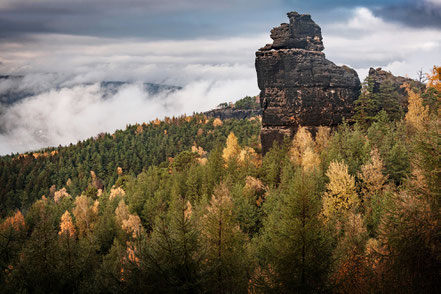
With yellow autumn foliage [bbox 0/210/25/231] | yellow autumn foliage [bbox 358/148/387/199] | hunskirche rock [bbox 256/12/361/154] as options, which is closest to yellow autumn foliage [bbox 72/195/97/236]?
yellow autumn foliage [bbox 0/210/25/231]

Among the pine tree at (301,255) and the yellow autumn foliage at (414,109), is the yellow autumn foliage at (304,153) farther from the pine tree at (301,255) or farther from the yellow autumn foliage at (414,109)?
the pine tree at (301,255)

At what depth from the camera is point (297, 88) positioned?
272 ft

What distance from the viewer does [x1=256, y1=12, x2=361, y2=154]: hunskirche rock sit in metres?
81.8

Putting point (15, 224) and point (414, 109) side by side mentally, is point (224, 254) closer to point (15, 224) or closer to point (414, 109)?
point (414, 109)

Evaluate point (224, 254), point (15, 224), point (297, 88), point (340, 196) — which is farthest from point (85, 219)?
point (224, 254)

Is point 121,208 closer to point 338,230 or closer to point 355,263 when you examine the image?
point 338,230

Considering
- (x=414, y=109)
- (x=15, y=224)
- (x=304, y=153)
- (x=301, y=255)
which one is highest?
(x=414, y=109)

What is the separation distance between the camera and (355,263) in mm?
22562

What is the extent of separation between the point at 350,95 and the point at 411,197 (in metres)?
71.4

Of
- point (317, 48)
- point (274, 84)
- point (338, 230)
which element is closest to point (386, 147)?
point (338, 230)

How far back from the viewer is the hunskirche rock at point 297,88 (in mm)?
81750

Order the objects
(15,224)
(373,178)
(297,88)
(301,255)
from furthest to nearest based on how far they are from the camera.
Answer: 1. (297,88)
2. (15,224)
3. (373,178)
4. (301,255)

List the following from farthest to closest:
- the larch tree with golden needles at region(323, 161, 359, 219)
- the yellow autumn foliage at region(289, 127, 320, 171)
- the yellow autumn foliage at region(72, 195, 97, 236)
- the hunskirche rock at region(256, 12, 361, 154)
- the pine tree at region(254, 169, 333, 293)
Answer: the hunskirche rock at region(256, 12, 361, 154) → the yellow autumn foliage at region(72, 195, 97, 236) → the yellow autumn foliage at region(289, 127, 320, 171) → the larch tree with golden needles at region(323, 161, 359, 219) → the pine tree at region(254, 169, 333, 293)

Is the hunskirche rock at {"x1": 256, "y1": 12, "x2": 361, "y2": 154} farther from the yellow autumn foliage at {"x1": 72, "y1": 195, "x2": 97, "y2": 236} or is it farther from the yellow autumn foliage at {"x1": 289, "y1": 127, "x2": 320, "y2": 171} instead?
the yellow autumn foliage at {"x1": 72, "y1": 195, "x2": 97, "y2": 236}
